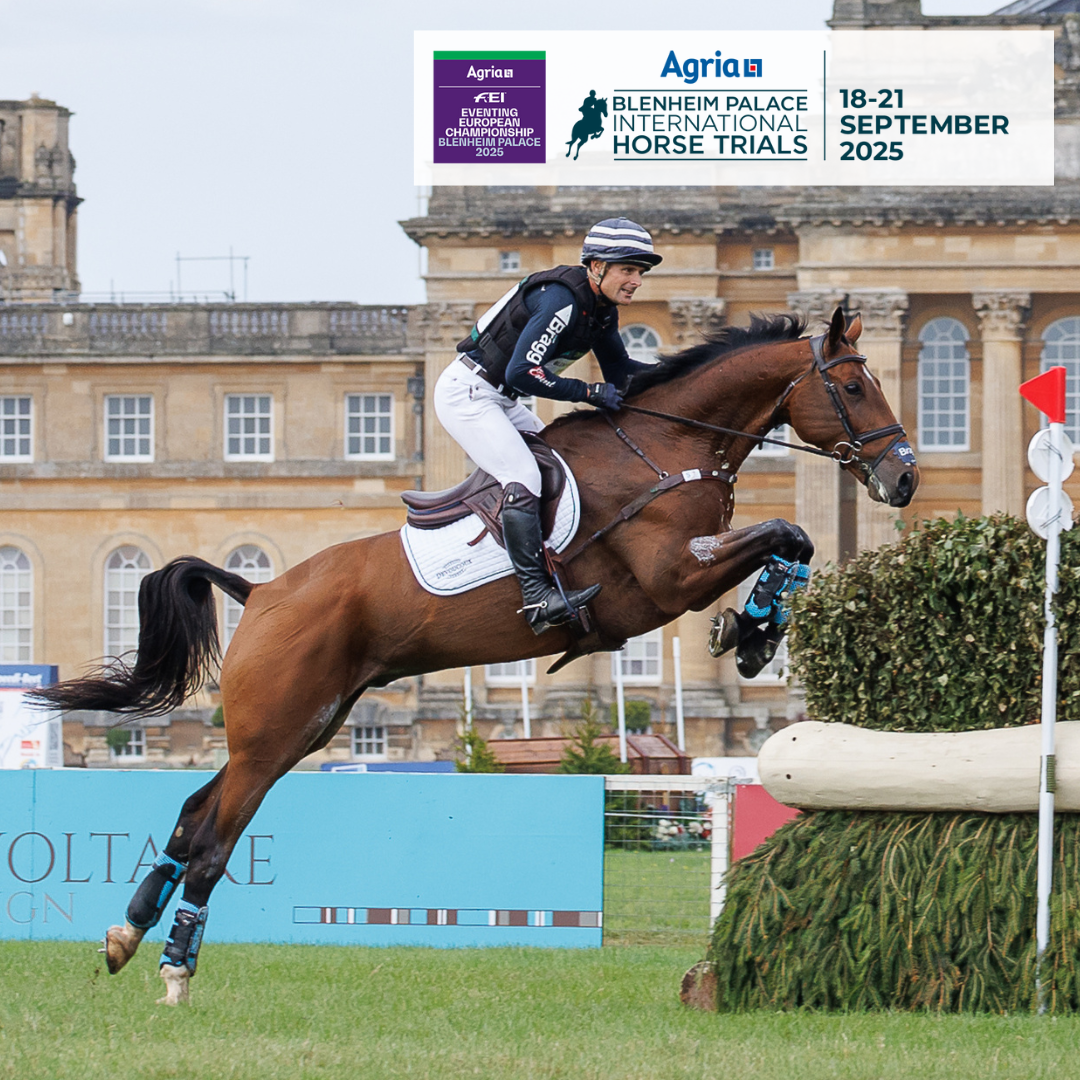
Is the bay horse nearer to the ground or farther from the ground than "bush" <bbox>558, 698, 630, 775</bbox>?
farther from the ground

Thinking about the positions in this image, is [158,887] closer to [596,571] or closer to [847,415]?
[596,571]

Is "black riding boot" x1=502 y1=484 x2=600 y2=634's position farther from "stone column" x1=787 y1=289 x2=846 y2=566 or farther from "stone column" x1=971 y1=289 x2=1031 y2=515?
"stone column" x1=971 y1=289 x2=1031 y2=515

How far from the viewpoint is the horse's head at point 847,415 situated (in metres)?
8.04

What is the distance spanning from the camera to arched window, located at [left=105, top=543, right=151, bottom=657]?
4781cm

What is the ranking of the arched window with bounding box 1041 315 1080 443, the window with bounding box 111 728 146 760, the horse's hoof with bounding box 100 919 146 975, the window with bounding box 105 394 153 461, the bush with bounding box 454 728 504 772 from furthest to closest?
the window with bounding box 105 394 153 461
the arched window with bounding box 1041 315 1080 443
the window with bounding box 111 728 146 760
the bush with bounding box 454 728 504 772
the horse's hoof with bounding box 100 919 146 975

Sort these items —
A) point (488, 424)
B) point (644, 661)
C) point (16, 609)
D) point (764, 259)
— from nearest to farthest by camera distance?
point (488, 424) → point (644, 661) → point (764, 259) → point (16, 609)

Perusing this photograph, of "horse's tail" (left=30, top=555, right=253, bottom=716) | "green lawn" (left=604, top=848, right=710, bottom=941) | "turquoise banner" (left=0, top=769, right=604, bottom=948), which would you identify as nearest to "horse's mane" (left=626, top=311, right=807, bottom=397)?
"horse's tail" (left=30, top=555, right=253, bottom=716)

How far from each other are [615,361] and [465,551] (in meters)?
1.15

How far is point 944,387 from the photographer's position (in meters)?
47.0

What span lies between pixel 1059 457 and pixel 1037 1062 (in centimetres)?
289

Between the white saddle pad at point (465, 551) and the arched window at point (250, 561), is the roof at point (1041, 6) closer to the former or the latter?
the arched window at point (250, 561)

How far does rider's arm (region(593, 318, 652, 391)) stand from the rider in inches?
0.4

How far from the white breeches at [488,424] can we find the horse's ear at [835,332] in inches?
54.1

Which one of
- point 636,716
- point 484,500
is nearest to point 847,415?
point 484,500
